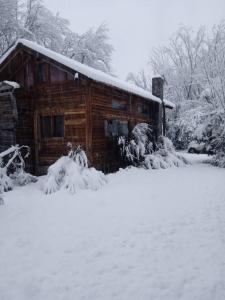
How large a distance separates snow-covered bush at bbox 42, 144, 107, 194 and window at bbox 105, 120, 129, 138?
11.6 ft

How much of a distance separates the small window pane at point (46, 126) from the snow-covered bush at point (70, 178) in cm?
346

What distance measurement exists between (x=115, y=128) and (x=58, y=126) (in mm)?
2944

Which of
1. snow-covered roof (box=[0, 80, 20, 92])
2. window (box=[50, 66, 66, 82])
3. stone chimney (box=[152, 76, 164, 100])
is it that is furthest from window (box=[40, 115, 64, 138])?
stone chimney (box=[152, 76, 164, 100])

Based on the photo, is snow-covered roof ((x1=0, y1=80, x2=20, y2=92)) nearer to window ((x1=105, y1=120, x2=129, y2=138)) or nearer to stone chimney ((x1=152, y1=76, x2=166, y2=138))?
window ((x1=105, y1=120, x2=129, y2=138))

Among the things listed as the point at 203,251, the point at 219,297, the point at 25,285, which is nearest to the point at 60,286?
the point at 25,285

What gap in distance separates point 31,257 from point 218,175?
9880 mm

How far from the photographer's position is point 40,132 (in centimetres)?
1305

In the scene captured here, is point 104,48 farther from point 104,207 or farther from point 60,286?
point 60,286

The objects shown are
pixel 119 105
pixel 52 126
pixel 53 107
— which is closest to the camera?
pixel 53 107

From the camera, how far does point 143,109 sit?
→ 1716cm

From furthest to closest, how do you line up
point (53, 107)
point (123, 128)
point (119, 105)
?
1. point (123, 128)
2. point (119, 105)
3. point (53, 107)

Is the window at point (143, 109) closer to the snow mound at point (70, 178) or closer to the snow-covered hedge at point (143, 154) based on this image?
the snow-covered hedge at point (143, 154)

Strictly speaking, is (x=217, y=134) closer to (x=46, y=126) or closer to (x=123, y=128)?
(x=123, y=128)

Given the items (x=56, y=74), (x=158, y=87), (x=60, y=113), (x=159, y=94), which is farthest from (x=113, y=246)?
(x=158, y=87)
